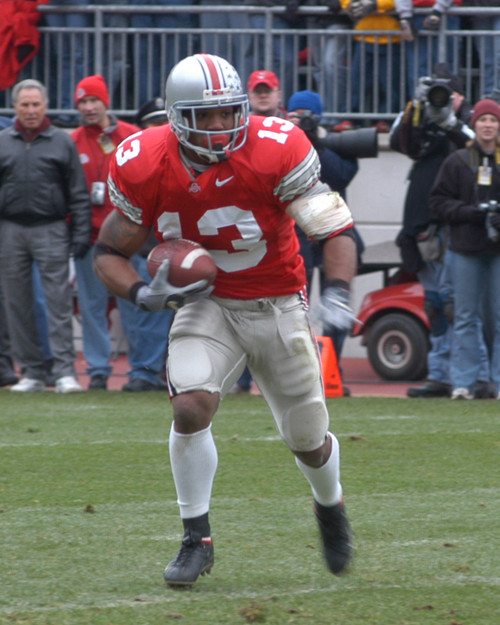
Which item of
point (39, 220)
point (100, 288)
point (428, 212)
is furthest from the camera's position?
point (100, 288)

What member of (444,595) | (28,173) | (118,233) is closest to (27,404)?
(28,173)

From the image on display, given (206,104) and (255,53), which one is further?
(255,53)

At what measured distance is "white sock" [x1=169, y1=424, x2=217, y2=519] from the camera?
421cm

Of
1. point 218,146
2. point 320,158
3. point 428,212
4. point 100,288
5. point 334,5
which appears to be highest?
point 334,5

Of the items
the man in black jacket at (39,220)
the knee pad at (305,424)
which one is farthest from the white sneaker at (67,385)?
the knee pad at (305,424)

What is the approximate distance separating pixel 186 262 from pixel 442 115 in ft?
16.6

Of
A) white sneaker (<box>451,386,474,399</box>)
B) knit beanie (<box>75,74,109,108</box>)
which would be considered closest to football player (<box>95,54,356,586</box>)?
white sneaker (<box>451,386,474,399</box>)

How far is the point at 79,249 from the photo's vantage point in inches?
355

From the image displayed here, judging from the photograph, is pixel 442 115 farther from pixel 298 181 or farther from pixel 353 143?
pixel 298 181

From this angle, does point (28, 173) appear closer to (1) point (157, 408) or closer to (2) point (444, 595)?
(1) point (157, 408)

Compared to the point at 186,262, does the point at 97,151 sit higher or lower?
higher

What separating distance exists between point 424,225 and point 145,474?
12.1 ft

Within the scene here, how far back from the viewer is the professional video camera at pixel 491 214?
840 cm

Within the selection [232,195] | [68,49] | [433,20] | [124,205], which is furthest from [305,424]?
[68,49]
